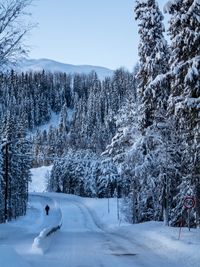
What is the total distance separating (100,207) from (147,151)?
4103 cm

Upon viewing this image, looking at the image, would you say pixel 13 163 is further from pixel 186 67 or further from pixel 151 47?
pixel 186 67

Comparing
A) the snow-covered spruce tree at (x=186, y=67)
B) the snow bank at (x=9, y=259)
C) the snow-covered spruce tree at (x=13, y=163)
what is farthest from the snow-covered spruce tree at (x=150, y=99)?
the snow-covered spruce tree at (x=13, y=163)

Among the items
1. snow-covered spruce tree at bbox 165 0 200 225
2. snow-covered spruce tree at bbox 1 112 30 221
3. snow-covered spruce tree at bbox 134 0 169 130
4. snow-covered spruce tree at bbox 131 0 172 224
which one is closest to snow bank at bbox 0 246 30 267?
snow-covered spruce tree at bbox 165 0 200 225

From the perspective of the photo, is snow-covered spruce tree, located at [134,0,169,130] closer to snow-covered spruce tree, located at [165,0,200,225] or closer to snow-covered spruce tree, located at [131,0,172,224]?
snow-covered spruce tree, located at [131,0,172,224]

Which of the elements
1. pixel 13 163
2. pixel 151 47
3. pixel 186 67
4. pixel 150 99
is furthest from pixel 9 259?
pixel 13 163

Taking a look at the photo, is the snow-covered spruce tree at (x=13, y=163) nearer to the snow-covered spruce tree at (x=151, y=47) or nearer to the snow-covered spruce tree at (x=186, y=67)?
the snow-covered spruce tree at (x=151, y=47)

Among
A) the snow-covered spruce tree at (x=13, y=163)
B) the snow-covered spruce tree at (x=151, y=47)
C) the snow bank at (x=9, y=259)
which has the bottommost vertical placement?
the snow bank at (x=9, y=259)

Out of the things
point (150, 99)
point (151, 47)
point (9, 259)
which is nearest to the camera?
point (9, 259)

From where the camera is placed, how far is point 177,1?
18.8 m

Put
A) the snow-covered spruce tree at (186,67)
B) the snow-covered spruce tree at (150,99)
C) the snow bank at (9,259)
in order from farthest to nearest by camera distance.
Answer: the snow-covered spruce tree at (150,99) < the snow-covered spruce tree at (186,67) < the snow bank at (9,259)

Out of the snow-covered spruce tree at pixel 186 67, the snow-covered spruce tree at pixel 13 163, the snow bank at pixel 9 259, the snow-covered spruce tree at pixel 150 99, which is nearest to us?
the snow bank at pixel 9 259

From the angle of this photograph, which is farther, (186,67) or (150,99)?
(150,99)

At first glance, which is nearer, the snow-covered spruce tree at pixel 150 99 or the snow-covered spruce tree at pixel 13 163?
the snow-covered spruce tree at pixel 150 99

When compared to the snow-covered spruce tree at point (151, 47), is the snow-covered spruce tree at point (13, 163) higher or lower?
lower
